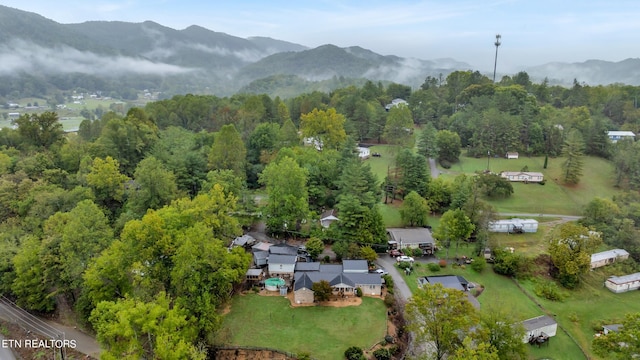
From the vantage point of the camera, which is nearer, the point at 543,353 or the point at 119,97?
the point at 543,353

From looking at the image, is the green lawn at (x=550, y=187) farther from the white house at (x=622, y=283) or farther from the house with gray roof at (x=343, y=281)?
the house with gray roof at (x=343, y=281)

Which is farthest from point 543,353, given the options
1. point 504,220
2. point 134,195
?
point 134,195

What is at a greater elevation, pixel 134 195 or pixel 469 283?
pixel 134 195

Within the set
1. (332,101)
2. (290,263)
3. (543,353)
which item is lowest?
(543,353)

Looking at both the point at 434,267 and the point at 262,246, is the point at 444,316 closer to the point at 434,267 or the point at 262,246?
the point at 434,267

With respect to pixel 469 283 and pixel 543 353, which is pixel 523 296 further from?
pixel 543 353

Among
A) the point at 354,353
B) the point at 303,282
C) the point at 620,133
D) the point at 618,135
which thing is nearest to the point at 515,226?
the point at 303,282

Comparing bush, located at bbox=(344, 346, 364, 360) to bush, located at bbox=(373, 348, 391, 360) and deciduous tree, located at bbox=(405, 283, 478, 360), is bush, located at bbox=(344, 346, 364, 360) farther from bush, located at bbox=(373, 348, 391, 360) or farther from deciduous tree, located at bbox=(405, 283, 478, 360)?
deciduous tree, located at bbox=(405, 283, 478, 360)

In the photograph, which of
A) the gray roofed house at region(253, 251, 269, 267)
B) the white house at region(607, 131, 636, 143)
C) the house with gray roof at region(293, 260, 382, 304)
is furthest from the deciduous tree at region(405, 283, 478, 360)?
the white house at region(607, 131, 636, 143)
